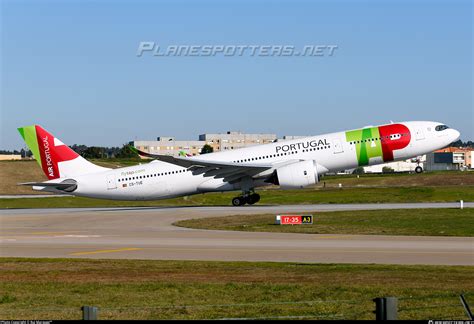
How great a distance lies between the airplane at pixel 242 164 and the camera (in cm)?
5166

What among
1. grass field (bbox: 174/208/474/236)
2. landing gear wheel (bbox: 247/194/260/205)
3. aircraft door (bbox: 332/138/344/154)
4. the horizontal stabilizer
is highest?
aircraft door (bbox: 332/138/344/154)

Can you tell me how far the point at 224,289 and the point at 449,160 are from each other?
521 feet

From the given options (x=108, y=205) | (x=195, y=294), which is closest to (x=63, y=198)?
(x=108, y=205)

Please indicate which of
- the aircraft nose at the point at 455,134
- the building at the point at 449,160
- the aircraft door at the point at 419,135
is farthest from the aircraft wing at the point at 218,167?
the building at the point at 449,160

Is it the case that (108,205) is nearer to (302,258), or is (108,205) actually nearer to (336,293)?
(302,258)

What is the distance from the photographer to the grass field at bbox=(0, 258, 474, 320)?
16.0m

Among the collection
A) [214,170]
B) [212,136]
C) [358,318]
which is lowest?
[358,318]

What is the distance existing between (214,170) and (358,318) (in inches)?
1500

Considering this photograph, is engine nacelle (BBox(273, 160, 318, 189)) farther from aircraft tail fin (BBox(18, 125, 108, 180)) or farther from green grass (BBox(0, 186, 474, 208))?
aircraft tail fin (BBox(18, 125, 108, 180))

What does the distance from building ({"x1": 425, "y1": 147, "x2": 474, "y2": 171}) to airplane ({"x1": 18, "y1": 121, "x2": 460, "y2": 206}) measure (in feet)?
337

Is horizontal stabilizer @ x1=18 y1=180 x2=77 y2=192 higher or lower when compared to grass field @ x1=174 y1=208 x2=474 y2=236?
higher

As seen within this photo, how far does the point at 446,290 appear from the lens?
59.4 feet

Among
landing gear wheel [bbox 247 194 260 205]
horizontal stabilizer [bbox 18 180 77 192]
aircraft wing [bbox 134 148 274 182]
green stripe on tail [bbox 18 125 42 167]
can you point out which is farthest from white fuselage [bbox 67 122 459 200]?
green stripe on tail [bbox 18 125 42 167]

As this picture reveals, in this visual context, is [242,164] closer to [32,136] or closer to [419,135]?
[419,135]
